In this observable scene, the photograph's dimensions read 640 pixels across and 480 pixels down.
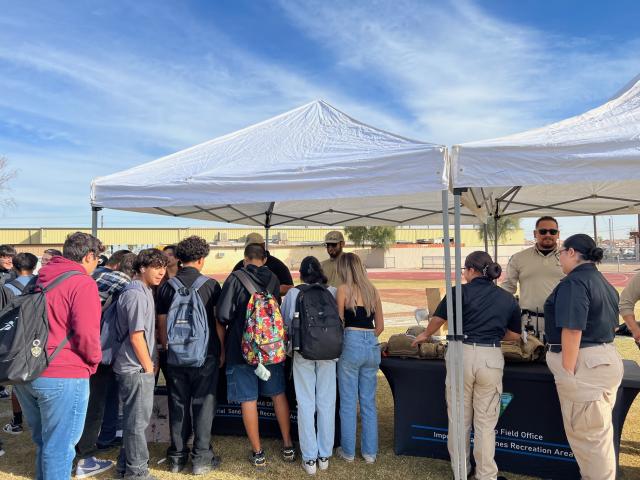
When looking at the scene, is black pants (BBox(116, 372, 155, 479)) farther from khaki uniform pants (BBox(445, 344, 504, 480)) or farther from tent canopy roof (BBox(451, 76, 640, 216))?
tent canopy roof (BBox(451, 76, 640, 216))

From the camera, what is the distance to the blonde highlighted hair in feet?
11.3

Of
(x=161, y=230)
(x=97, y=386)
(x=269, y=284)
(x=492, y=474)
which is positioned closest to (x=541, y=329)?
(x=492, y=474)

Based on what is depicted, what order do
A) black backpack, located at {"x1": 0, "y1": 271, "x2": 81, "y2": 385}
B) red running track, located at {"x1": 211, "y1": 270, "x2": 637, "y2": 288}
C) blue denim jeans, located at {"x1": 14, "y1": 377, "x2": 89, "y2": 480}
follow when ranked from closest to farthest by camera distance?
1. black backpack, located at {"x1": 0, "y1": 271, "x2": 81, "y2": 385}
2. blue denim jeans, located at {"x1": 14, "y1": 377, "x2": 89, "y2": 480}
3. red running track, located at {"x1": 211, "y1": 270, "x2": 637, "y2": 288}

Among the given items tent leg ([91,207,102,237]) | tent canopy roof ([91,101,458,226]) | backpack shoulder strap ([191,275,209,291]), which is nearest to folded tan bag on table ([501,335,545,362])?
tent canopy roof ([91,101,458,226])

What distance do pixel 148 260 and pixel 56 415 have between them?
1052 millimetres

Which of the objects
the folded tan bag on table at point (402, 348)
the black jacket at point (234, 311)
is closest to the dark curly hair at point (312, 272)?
the black jacket at point (234, 311)

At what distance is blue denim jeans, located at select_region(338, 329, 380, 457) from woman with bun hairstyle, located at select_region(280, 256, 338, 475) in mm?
88

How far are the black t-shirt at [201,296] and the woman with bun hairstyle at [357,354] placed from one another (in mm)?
912

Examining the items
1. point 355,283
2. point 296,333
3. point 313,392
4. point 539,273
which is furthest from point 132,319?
point 539,273

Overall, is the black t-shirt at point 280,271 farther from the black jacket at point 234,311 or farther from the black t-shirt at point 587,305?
the black t-shirt at point 587,305

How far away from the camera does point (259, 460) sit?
3543mm

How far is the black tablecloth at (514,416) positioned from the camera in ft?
10.6

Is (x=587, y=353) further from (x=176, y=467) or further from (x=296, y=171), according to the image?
(x=176, y=467)

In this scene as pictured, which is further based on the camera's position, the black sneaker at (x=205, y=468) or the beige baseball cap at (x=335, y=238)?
the beige baseball cap at (x=335, y=238)
